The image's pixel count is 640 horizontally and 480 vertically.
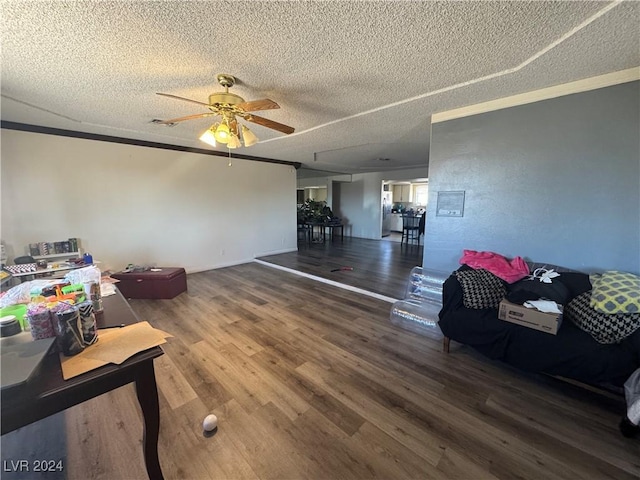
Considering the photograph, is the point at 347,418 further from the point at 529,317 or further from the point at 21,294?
the point at 21,294

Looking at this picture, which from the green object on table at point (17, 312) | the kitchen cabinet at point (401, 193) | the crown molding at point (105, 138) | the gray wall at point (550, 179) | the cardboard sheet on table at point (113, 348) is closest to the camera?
the cardboard sheet on table at point (113, 348)

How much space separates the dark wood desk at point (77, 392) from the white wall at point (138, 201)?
142 inches

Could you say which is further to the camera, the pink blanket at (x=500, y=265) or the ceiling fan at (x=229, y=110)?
the pink blanket at (x=500, y=265)

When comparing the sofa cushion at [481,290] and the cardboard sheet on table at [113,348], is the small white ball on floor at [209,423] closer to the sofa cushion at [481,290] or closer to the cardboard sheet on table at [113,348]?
the cardboard sheet on table at [113,348]

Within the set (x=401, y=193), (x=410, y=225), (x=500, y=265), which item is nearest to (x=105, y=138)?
(x=500, y=265)

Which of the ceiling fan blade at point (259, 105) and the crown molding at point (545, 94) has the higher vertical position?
the crown molding at point (545, 94)

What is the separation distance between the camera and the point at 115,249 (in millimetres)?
4004

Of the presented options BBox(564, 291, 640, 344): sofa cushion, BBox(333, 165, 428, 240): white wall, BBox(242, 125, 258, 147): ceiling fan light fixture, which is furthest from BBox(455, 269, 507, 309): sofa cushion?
BBox(333, 165, 428, 240): white wall

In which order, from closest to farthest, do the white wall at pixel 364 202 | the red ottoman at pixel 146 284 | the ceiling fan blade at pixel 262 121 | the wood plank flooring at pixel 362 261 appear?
the ceiling fan blade at pixel 262 121 → the red ottoman at pixel 146 284 → the wood plank flooring at pixel 362 261 → the white wall at pixel 364 202

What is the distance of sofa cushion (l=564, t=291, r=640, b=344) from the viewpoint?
1.58 meters

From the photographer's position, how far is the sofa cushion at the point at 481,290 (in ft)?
6.87

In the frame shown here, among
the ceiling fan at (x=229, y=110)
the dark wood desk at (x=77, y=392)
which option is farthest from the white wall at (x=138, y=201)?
the dark wood desk at (x=77, y=392)

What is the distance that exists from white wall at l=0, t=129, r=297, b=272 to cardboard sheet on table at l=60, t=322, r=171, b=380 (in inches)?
144

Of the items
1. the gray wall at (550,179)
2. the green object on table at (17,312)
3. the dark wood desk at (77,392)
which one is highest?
the gray wall at (550,179)
